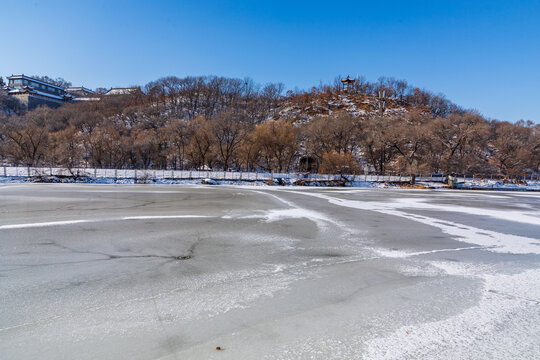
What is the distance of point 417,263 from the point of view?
17.9ft

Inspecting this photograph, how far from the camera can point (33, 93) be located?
339 feet

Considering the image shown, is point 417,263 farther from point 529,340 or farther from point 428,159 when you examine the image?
point 428,159

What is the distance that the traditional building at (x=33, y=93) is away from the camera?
10017 centimetres

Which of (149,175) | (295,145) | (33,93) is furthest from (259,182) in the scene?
(33,93)

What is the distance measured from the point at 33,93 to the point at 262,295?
5408 inches

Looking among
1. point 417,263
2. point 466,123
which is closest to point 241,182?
point 417,263

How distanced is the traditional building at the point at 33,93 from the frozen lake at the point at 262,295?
126 metres

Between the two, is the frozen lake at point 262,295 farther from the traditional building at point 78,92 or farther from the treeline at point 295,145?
the traditional building at point 78,92

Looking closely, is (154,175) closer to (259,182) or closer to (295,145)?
(259,182)

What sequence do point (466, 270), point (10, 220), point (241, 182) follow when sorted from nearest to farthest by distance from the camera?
point (466, 270) < point (10, 220) < point (241, 182)

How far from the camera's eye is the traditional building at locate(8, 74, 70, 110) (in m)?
100

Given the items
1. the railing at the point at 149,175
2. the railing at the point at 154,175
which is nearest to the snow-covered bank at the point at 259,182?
the railing at the point at 154,175

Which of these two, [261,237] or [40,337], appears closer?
[40,337]

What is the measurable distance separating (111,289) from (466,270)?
600cm
